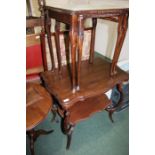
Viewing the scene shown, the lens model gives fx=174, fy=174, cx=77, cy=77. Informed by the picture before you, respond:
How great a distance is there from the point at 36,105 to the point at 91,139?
0.69 metres

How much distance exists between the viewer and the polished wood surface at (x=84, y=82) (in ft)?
3.88

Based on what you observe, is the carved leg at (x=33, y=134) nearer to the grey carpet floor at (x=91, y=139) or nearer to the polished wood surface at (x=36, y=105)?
the grey carpet floor at (x=91, y=139)

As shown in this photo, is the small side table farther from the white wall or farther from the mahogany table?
the white wall

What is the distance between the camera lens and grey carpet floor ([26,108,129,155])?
4.64 ft

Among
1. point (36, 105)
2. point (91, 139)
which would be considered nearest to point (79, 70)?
point (36, 105)

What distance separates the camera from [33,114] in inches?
39.3

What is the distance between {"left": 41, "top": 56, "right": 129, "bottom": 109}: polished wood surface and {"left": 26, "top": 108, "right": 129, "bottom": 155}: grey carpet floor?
0.47m

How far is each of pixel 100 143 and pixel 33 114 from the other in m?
0.74

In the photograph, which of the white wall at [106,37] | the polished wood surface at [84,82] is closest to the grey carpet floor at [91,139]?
the polished wood surface at [84,82]

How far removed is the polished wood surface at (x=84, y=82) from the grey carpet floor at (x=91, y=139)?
47 centimetres

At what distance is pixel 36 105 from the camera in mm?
1059
